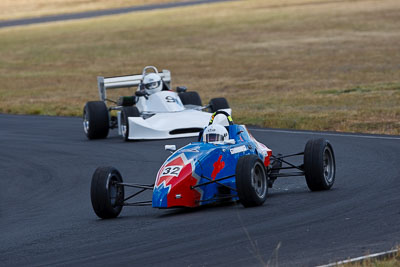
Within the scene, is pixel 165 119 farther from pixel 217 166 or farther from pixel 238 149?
pixel 217 166

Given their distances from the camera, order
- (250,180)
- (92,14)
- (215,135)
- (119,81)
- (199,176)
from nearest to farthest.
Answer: (250,180), (199,176), (215,135), (119,81), (92,14)

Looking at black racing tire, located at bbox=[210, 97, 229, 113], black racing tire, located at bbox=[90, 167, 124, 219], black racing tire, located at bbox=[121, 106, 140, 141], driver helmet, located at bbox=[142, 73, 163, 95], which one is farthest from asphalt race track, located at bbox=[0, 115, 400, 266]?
black racing tire, located at bbox=[210, 97, 229, 113]

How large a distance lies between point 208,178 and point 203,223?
3.80 feet

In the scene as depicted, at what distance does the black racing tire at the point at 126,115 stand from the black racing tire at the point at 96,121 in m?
0.72

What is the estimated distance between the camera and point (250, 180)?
36.0 feet

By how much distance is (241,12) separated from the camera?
6856cm

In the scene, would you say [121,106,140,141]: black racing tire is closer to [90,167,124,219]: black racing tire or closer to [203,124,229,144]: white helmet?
[203,124,229,144]: white helmet

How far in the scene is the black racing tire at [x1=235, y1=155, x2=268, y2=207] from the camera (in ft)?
36.0

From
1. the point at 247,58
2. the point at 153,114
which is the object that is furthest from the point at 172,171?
the point at 247,58

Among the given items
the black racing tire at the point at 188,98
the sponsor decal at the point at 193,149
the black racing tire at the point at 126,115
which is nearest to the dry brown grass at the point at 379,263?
the sponsor decal at the point at 193,149

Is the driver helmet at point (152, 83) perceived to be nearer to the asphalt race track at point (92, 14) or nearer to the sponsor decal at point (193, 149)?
the sponsor decal at point (193, 149)

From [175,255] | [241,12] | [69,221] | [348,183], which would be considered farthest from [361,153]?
[241,12]

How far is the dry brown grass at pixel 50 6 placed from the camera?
Result: 269ft

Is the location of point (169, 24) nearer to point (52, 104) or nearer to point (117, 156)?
point (52, 104)
